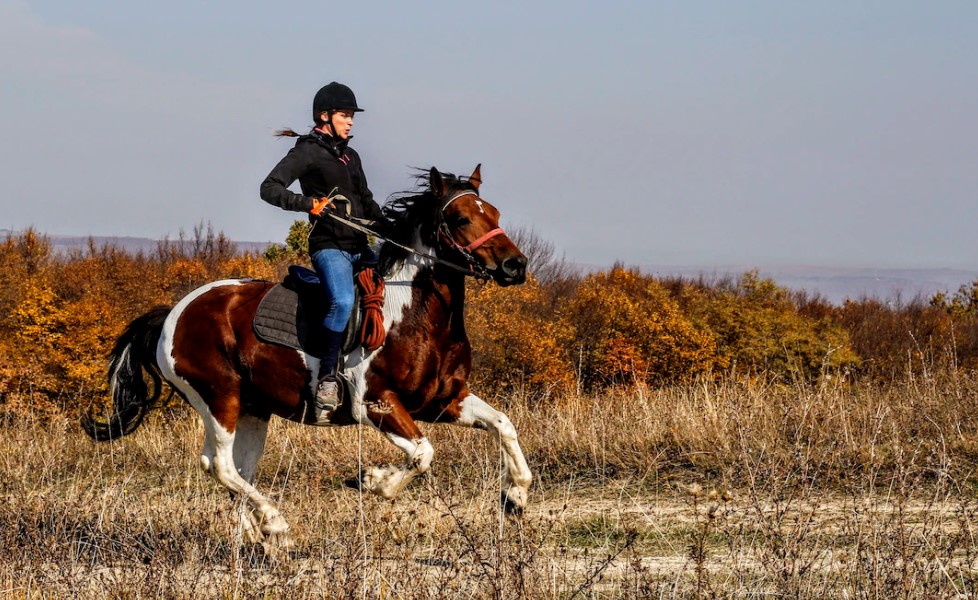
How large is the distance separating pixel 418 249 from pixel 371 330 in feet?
2.15

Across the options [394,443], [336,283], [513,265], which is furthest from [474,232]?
[394,443]

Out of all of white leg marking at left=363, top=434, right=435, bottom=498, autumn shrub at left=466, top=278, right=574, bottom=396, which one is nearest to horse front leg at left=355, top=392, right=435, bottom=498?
white leg marking at left=363, top=434, right=435, bottom=498

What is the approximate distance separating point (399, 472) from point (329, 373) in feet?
2.88

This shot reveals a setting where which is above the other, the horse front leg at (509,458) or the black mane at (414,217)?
the black mane at (414,217)

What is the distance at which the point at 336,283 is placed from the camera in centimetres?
677

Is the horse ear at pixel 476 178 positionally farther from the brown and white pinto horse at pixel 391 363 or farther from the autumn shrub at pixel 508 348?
the autumn shrub at pixel 508 348

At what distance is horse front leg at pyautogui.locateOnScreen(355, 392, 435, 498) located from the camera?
249 inches

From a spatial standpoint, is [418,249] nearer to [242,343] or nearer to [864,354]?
[242,343]

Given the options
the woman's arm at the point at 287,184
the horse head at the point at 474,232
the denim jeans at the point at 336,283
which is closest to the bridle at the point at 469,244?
the horse head at the point at 474,232

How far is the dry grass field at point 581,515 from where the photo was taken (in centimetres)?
488

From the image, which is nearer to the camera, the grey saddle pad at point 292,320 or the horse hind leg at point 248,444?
the grey saddle pad at point 292,320

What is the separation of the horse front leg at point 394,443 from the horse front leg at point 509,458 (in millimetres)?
428

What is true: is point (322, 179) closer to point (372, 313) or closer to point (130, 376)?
point (372, 313)

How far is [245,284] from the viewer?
7688 millimetres
